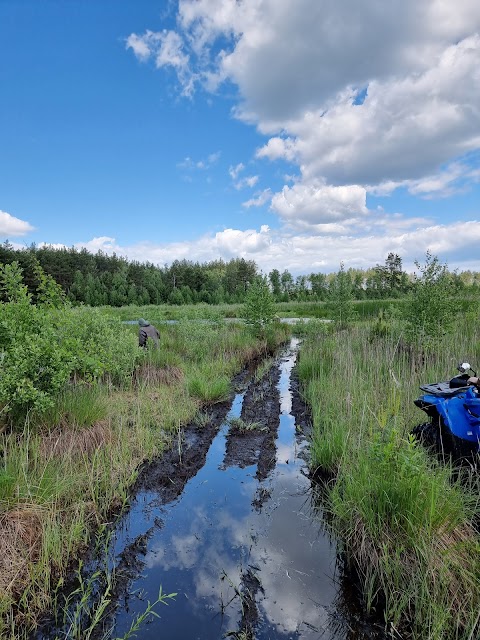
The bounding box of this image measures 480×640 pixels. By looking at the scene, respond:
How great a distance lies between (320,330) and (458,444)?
13.1 metres

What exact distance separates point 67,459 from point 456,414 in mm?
4549

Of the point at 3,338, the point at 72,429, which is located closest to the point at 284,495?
the point at 72,429

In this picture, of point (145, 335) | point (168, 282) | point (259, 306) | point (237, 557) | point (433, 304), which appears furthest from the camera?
point (168, 282)

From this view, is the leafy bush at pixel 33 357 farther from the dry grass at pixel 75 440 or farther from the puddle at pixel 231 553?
the puddle at pixel 231 553

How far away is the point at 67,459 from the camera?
4590 millimetres

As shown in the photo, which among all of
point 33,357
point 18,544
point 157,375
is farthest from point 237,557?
point 157,375

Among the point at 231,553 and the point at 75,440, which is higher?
the point at 75,440

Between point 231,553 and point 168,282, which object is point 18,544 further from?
point 168,282

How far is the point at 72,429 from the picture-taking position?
17.4 feet

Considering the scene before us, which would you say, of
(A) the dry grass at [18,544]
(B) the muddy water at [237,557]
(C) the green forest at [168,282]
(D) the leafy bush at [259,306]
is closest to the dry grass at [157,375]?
(B) the muddy water at [237,557]

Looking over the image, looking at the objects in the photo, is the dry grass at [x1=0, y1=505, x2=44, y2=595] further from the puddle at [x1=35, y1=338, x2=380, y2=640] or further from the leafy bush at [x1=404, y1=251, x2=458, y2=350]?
the leafy bush at [x1=404, y1=251, x2=458, y2=350]

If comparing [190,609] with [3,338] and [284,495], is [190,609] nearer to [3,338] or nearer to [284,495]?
[284,495]

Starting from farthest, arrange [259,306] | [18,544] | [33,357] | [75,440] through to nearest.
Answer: [259,306], [75,440], [33,357], [18,544]

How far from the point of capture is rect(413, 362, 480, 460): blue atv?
362cm
